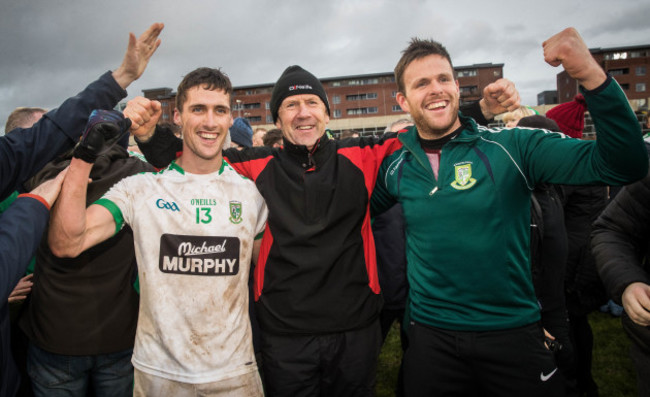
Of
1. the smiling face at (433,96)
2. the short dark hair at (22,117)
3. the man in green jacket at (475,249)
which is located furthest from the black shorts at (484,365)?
the short dark hair at (22,117)

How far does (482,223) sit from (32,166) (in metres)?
2.45

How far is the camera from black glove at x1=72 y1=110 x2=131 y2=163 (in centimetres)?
186

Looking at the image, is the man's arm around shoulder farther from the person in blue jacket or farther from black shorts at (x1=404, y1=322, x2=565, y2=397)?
black shorts at (x1=404, y1=322, x2=565, y2=397)

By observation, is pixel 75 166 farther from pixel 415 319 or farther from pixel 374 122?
pixel 374 122

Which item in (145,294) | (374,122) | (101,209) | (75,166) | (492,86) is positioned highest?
(374,122)

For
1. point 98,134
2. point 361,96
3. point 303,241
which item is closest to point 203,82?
A: point 98,134

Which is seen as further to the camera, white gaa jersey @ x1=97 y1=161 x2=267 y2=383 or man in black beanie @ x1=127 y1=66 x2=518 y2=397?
man in black beanie @ x1=127 y1=66 x2=518 y2=397

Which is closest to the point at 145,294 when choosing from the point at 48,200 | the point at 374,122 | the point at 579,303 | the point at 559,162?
the point at 48,200

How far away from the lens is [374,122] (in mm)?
37406

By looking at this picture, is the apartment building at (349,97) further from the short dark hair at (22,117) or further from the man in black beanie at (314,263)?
the man in black beanie at (314,263)

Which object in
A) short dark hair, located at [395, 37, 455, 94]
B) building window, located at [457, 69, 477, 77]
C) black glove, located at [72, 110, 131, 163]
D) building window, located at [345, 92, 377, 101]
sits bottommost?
black glove, located at [72, 110, 131, 163]

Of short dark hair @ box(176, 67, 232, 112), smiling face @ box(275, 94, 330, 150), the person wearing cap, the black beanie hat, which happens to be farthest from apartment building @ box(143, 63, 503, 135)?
short dark hair @ box(176, 67, 232, 112)

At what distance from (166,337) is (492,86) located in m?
2.60

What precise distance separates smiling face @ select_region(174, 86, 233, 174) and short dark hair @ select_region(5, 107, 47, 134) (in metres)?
1.65
